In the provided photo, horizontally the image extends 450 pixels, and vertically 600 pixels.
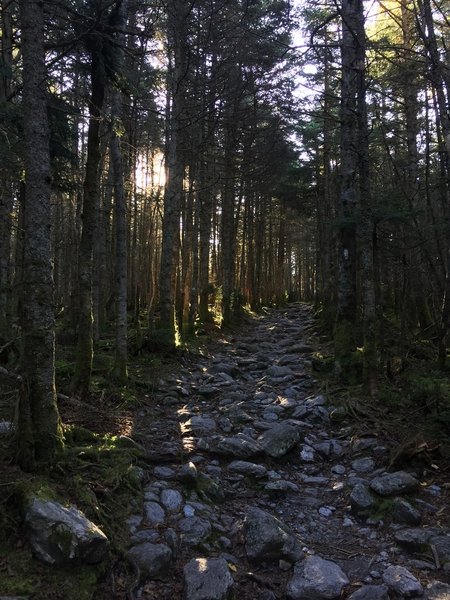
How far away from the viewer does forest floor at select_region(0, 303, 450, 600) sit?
3.71 metres

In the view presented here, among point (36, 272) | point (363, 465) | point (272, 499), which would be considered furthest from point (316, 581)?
point (36, 272)

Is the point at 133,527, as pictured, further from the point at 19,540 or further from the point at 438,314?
the point at 438,314

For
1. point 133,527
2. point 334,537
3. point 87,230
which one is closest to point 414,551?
point 334,537

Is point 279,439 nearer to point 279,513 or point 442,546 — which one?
point 279,513

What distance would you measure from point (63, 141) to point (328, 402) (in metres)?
6.56

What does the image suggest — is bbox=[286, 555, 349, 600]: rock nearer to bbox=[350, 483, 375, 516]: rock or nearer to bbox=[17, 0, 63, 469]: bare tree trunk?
bbox=[350, 483, 375, 516]: rock

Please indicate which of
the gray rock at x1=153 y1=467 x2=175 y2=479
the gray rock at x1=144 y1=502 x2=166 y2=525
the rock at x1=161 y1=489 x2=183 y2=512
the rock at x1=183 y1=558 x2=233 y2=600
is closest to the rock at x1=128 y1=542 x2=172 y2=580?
the rock at x1=183 y1=558 x2=233 y2=600

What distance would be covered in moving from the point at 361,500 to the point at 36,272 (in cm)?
407

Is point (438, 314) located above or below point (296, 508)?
above

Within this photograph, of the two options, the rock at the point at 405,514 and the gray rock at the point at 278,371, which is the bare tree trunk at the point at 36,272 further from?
the gray rock at the point at 278,371

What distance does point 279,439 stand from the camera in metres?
6.45

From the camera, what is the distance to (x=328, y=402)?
8.23 metres

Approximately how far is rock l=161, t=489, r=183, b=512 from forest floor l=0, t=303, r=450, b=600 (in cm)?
1

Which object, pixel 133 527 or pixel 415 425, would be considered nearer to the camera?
pixel 133 527
